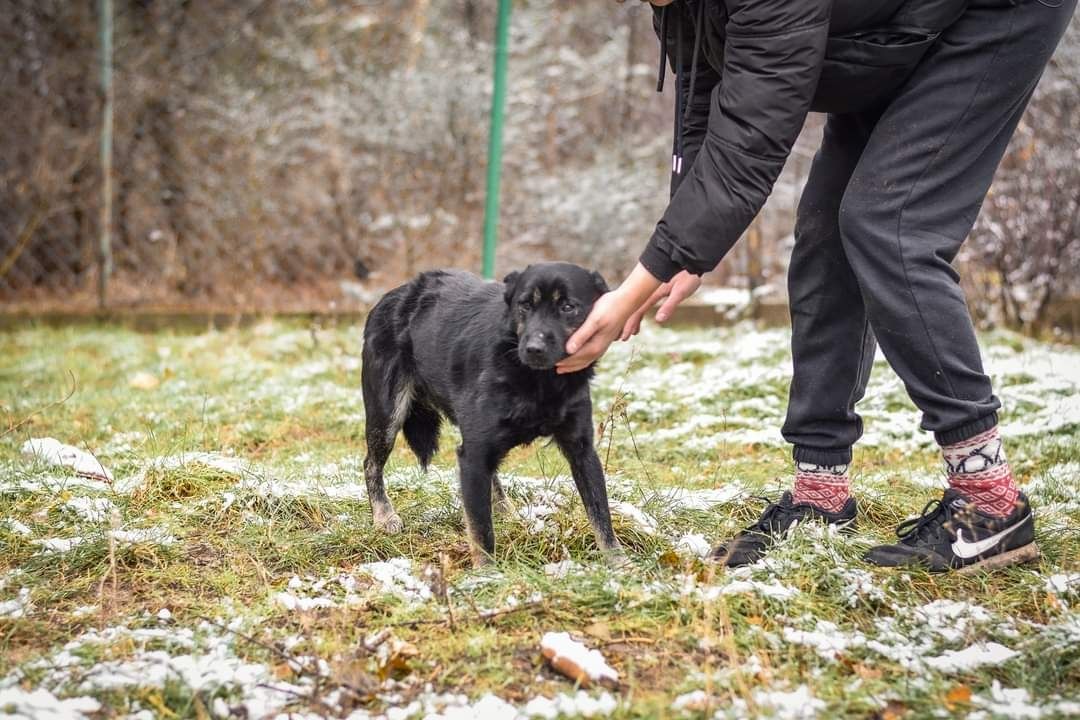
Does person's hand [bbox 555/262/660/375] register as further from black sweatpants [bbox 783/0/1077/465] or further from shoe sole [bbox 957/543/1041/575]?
shoe sole [bbox 957/543/1041/575]

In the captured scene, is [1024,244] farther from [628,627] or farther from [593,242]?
[628,627]

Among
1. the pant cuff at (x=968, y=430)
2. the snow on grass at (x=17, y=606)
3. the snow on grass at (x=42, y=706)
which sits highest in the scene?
the pant cuff at (x=968, y=430)

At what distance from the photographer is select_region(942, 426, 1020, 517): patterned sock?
2670 mm

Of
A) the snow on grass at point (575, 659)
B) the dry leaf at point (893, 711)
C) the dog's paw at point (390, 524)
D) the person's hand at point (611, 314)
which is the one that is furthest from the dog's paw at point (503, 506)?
the dry leaf at point (893, 711)

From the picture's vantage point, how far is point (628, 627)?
2426mm

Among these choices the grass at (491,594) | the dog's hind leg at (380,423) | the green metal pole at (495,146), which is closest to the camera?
the grass at (491,594)

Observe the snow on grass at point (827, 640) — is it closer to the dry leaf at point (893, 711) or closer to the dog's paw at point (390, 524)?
the dry leaf at point (893, 711)

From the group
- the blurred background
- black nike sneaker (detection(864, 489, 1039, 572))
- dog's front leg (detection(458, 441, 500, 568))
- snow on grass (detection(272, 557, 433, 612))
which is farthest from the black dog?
the blurred background

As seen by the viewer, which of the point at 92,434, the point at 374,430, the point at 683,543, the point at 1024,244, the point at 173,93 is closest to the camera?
Result: the point at 683,543

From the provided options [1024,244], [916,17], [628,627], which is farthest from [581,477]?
[1024,244]

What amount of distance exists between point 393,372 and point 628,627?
160cm

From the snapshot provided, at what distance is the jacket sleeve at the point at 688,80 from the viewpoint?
279cm

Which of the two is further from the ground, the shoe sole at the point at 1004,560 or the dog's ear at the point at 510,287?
the dog's ear at the point at 510,287

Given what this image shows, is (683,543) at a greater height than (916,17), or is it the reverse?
(916,17)
